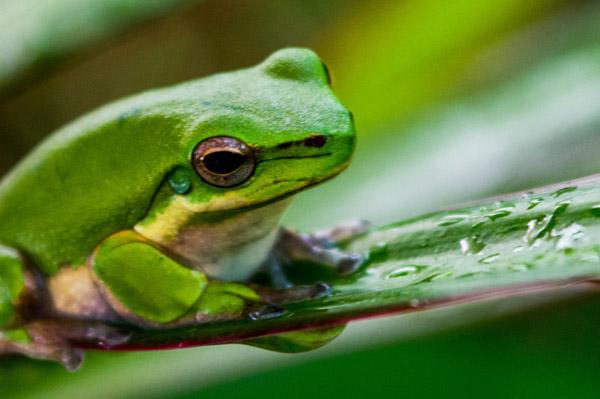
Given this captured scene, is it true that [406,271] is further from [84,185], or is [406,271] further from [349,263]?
[84,185]

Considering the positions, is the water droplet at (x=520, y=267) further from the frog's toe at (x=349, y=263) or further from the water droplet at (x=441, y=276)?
the frog's toe at (x=349, y=263)

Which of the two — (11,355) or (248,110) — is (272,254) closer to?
(248,110)

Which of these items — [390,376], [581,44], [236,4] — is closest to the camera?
[390,376]

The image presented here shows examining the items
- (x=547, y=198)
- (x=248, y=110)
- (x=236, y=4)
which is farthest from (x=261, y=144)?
(x=236, y=4)

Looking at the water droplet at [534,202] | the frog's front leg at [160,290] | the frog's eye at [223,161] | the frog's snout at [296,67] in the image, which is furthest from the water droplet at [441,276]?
the frog's snout at [296,67]

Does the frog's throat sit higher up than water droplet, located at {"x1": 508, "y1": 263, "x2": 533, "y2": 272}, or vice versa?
the frog's throat

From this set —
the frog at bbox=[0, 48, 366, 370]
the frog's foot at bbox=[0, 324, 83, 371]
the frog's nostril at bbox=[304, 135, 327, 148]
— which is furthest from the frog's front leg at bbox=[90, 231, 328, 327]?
the frog's nostril at bbox=[304, 135, 327, 148]

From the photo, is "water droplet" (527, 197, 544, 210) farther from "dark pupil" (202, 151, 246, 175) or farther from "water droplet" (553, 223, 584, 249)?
"dark pupil" (202, 151, 246, 175)

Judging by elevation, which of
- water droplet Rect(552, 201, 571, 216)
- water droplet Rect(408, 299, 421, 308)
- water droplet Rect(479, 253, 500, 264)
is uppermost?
water droplet Rect(552, 201, 571, 216)
